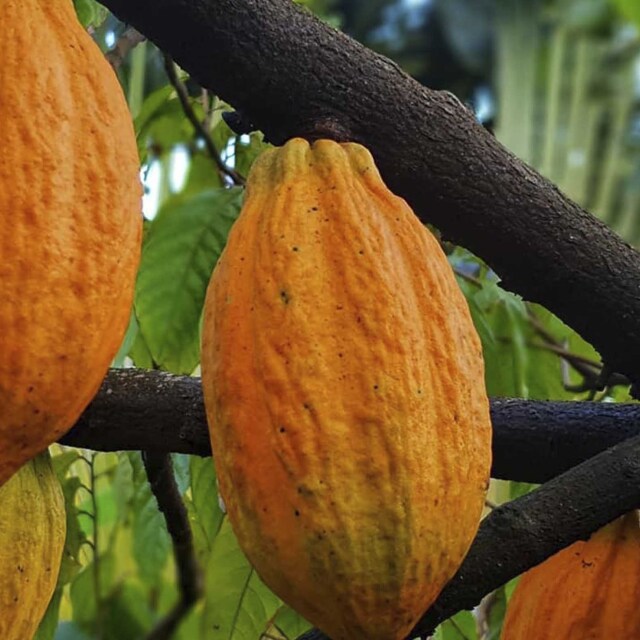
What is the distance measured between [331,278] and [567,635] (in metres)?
0.39

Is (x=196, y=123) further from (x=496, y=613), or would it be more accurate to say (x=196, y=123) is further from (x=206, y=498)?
(x=496, y=613)

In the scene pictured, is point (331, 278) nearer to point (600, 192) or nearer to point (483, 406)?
point (483, 406)

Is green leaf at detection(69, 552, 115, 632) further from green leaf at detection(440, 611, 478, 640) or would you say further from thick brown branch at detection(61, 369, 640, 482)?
thick brown branch at detection(61, 369, 640, 482)

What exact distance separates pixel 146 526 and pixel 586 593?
2.46 ft

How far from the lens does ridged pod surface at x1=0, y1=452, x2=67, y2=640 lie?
82 cm

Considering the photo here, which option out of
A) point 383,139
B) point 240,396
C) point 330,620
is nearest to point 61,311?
point 240,396

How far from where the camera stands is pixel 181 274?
56.6 inches

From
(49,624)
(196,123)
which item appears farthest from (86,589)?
(196,123)

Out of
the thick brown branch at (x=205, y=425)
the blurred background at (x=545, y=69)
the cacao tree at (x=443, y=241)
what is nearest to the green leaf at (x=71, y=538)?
the cacao tree at (x=443, y=241)

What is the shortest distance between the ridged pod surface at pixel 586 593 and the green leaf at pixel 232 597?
44 centimetres

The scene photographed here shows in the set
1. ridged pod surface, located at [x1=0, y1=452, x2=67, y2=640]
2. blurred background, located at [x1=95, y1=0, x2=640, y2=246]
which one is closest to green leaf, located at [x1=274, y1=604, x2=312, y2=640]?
ridged pod surface, located at [x1=0, y1=452, x2=67, y2=640]

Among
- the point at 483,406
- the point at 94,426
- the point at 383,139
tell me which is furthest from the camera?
the point at 94,426

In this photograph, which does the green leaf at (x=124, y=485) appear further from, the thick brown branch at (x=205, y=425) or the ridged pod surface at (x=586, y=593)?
the ridged pod surface at (x=586, y=593)

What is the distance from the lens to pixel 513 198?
0.95 meters
